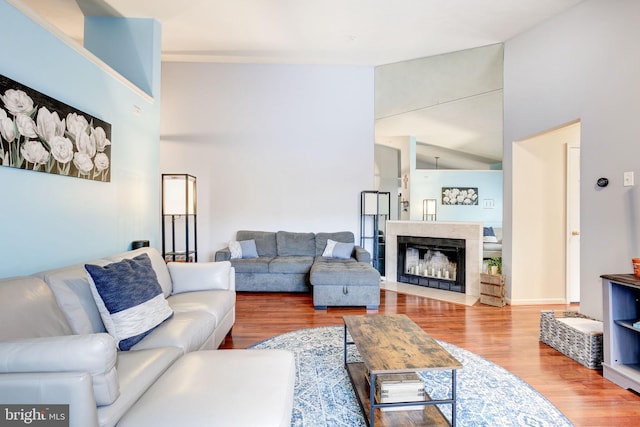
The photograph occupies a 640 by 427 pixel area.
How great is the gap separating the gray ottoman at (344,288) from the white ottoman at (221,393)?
7.13ft

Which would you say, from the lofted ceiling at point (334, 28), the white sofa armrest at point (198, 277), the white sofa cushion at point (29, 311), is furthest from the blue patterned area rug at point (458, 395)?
the lofted ceiling at point (334, 28)

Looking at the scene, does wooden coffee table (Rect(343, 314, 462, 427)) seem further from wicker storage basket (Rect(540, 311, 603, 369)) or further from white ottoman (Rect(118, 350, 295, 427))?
wicker storage basket (Rect(540, 311, 603, 369))

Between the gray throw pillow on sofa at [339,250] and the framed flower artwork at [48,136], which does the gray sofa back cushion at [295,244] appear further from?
the framed flower artwork at [48,136]

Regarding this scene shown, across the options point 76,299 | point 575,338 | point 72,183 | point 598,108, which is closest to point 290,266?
point 72,183

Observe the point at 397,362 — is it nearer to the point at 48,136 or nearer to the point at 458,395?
the point at 458,395

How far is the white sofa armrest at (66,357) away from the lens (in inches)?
43.1

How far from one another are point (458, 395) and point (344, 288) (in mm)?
1915

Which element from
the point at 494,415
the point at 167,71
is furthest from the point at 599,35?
the point at 167,71

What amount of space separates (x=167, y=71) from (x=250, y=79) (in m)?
1.39

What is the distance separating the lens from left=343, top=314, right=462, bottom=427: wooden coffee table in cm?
151

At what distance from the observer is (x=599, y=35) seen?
2.98 metres

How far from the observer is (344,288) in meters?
3.82

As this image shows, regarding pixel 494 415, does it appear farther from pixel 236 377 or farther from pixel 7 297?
pixel 7 297

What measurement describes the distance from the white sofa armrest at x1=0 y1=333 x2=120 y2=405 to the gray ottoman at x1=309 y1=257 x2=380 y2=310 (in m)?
2.72
